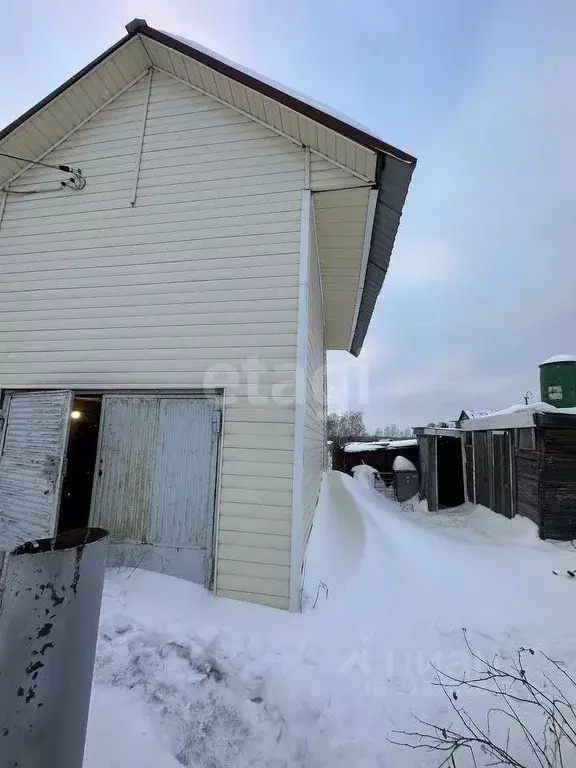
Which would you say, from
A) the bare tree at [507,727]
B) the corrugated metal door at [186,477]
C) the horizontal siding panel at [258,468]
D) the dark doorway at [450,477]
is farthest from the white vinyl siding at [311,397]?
the dark doorway at [450,477]

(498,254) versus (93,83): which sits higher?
(498,254)

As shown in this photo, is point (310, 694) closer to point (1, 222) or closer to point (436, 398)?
point (1, 222)

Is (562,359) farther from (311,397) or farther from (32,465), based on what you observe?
(32,465)

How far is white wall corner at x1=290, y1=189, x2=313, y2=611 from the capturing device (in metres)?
4.12

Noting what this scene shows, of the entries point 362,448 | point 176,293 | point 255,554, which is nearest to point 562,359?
point 362,448

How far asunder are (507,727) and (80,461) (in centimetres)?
745

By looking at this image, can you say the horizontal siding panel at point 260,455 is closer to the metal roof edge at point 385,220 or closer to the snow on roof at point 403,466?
the metal roof edge at point 385,220

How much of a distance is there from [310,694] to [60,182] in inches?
289

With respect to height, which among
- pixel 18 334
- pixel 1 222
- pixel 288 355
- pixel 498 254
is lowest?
pixel 288 355

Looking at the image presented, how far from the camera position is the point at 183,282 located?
5043mm

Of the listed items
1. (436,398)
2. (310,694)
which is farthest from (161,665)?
(436,398)

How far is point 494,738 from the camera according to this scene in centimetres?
246

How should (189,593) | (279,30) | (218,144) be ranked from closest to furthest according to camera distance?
(189,593) < (218,144) < (279,30)

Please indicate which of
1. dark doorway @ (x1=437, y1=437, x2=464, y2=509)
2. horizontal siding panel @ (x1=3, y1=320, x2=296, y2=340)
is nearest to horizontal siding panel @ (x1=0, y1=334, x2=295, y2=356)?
horizontal siding panel @ (x1=3, y1=320, x2=296, y2=340)
